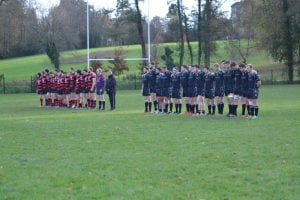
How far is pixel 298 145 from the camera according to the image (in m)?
12.7

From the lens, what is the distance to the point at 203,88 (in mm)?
22203

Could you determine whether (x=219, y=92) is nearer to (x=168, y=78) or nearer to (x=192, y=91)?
(x=192, y=91)

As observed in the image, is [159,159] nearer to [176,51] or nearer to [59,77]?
[59,77]

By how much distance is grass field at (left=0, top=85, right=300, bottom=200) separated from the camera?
854 cm

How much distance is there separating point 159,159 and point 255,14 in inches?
2100

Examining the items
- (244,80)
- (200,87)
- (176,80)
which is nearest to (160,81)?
(176,80)

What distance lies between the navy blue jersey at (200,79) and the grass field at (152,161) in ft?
13.9

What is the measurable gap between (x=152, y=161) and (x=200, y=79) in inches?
452

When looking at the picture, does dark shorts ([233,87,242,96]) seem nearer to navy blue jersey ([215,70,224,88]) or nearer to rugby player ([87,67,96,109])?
navy blue jersey ([215,70,224,88])

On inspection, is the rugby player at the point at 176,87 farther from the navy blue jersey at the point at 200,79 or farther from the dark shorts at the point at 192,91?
the navy blue jersey at the point at 200,79

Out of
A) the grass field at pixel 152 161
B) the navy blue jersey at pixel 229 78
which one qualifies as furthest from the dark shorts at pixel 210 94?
the grass field at pixel 152 161

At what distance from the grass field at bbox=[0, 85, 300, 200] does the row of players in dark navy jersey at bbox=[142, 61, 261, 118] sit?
2.84 m

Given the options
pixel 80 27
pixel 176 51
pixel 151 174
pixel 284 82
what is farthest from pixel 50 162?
pixel 80 27

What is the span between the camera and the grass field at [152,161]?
854cm
